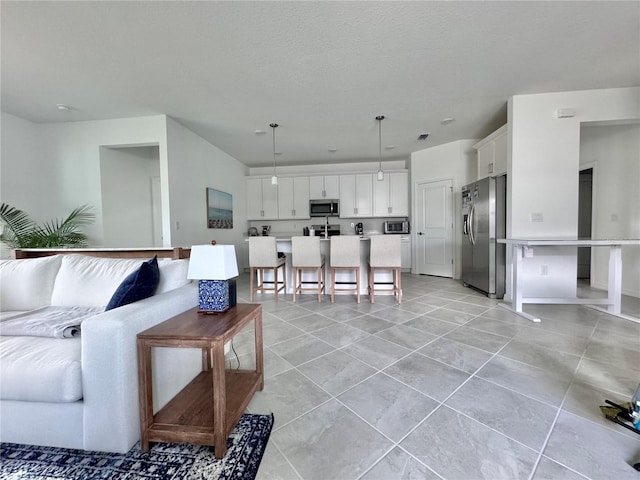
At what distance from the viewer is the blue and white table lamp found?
132cm

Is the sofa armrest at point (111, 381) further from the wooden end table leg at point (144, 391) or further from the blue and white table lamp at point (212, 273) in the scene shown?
the blue and white table lamp at point (212, 273)

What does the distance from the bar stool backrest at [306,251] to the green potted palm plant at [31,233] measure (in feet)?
9.36

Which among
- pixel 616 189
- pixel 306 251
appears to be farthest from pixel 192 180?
pixel 616 189

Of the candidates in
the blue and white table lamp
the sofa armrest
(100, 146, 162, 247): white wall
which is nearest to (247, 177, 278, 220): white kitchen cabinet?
(100, 146, 162, 247): white wall

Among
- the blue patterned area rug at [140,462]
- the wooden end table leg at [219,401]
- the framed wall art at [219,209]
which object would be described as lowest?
the blue patterned area rug at [140,462]

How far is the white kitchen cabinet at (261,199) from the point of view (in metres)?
6.02

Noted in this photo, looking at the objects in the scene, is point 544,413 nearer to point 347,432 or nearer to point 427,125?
point 347,432

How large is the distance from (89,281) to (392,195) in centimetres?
531

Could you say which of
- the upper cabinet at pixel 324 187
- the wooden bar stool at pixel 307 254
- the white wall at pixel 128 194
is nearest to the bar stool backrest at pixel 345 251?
the wooden bar stool at pixel 307 254

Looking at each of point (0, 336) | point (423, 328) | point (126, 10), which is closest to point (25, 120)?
point (126, 10)

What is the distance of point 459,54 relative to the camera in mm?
2264

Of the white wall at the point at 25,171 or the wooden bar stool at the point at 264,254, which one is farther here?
the wooden bar stool at the point at 264,254

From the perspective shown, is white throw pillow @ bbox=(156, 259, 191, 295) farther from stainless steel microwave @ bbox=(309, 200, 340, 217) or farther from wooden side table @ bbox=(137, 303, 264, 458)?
stainless steel microwave @ bbox=(309, 200, 340, 217)

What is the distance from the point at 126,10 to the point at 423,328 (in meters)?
3.54
